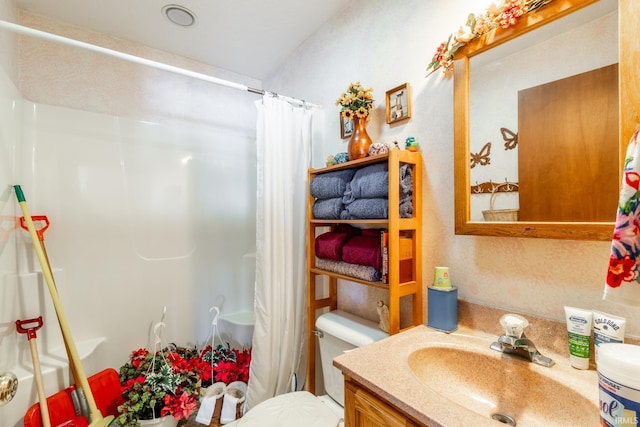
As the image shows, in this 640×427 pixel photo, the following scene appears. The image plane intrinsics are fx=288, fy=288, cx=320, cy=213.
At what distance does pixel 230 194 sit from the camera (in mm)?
2283

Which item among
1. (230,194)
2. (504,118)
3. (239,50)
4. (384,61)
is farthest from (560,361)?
(239,50)

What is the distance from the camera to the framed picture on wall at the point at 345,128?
1570 millimetres

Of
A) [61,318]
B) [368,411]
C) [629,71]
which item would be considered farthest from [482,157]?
[61,318]

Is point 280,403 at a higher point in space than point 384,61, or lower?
lower

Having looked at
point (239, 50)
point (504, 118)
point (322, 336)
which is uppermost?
point (239, 50)

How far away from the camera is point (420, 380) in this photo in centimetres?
78

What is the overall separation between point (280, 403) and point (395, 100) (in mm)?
1471

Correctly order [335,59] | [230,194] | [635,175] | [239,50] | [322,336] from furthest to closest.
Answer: [230,194] → [239,50] → [335,59] → [322,336] → [635,175]

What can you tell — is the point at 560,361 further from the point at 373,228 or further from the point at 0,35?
the point at 0,35

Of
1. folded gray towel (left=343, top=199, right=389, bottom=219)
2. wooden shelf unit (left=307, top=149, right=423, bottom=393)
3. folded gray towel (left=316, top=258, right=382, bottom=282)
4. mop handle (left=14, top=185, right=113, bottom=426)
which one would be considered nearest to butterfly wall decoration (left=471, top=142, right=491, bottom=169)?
wooden shelf unit (left=307, top=149, right=423, bottom=393)

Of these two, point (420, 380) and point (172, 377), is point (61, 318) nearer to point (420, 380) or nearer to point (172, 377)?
point (172, 377)

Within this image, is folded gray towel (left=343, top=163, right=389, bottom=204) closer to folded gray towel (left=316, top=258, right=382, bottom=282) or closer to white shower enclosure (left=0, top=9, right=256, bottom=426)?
folded gray towel (left=316, top=258, right=382, bottom=282)

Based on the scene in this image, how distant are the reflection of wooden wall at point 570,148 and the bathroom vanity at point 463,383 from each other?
357 mm

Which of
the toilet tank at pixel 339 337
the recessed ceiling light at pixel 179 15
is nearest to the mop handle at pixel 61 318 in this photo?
the toilet tank at pixel 339 337
